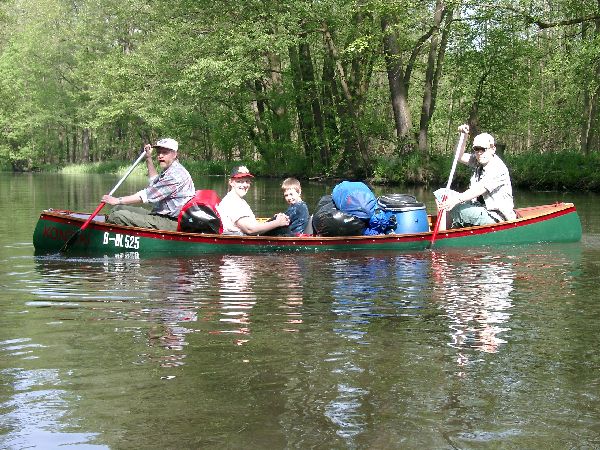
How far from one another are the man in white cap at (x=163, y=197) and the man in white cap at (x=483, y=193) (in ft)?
11.2

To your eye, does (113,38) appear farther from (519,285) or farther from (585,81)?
(519,285)

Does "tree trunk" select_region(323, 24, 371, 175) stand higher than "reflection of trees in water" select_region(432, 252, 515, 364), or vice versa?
"tree trunk" select_region(323, 24, 371, 175)

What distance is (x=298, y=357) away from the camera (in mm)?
5734

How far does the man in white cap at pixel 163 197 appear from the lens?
437 inches

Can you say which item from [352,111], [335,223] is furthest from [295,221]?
[352,111]

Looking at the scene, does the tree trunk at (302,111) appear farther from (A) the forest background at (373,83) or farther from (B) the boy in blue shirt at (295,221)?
(B) the boy in blue shirt at (295,221)

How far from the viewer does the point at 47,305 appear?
7719 mm

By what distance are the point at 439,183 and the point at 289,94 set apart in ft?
35.1

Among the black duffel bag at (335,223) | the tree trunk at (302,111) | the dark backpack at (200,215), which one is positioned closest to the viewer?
the dark backpack at (200,215)

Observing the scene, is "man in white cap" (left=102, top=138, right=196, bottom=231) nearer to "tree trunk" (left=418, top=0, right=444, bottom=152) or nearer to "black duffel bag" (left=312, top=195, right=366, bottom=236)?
"black duffel bag" (left=312, top=195, right=366, bottom=236)

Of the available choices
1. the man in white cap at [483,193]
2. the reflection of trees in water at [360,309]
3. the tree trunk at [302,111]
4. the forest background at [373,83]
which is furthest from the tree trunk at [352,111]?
the reflection of trees in water at [360,309]

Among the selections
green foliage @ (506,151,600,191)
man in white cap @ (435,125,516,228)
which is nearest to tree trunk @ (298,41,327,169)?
green foliage @ (506,151,600,191)

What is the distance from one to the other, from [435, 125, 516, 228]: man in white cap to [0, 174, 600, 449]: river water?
1940 millimetres

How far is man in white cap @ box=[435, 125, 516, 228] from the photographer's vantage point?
467 inches
